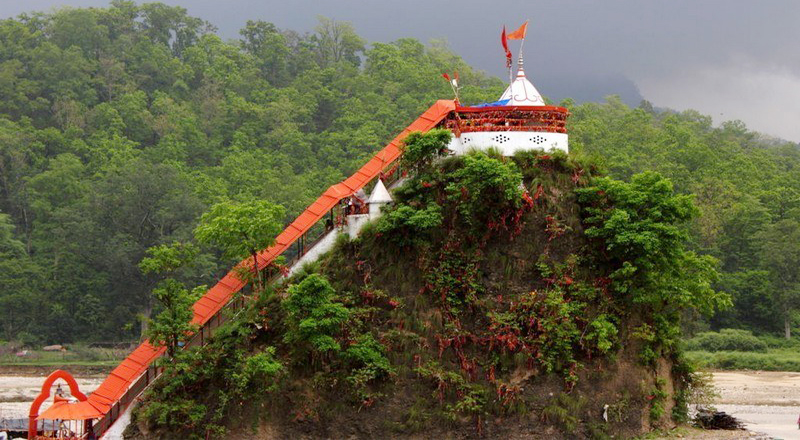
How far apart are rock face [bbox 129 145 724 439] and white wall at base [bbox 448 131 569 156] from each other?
447mm

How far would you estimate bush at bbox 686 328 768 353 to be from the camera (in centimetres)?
4975

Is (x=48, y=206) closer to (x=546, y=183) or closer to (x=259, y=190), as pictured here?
(x=259, y=190)

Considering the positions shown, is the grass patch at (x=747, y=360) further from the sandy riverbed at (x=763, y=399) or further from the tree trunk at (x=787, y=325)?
the tree trunk at (x=787, y=325)

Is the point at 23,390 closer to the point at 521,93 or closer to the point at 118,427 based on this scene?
the point at 118,427

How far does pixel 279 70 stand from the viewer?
3312 inches

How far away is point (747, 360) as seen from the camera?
47625mm

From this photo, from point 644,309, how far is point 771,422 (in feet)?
31.8

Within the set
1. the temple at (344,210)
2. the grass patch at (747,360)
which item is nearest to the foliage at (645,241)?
the temple at (344,210)

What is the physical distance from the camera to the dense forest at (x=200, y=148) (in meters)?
53.6

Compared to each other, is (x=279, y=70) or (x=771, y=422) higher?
(x=279, y=70)

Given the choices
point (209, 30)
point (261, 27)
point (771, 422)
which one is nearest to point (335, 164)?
point (261, 27)

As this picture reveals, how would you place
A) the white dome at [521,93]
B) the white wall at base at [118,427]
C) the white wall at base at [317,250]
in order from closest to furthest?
the white wall at base at [118,427] → the white wall at base at [317,250] → the white dome at [521,93]

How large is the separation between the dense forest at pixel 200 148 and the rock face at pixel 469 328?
60.0ft

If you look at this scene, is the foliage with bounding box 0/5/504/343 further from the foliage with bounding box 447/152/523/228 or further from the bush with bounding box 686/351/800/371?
the foliage with bounding box 447/152/523/228
